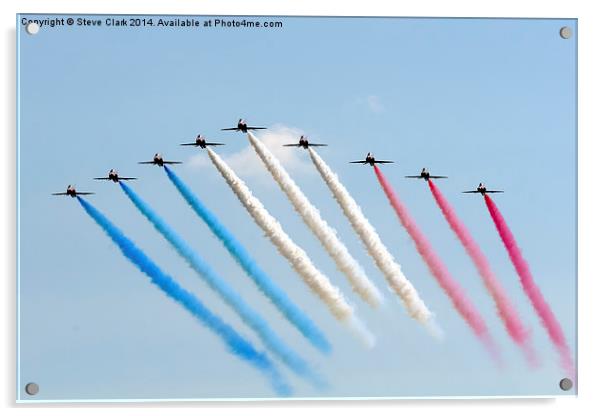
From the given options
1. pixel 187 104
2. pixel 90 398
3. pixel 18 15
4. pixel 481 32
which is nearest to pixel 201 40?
pixel 187 104

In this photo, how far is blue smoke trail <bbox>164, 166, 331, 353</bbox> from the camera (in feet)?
69.7

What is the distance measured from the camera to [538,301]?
21406 mm

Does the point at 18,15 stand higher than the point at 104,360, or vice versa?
the point at 18,15

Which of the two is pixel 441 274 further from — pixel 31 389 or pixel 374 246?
pixel 31 389

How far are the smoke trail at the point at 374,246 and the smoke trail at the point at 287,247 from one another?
833 mm

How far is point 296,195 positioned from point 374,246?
152cm

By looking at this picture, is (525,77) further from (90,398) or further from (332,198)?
(90,398)

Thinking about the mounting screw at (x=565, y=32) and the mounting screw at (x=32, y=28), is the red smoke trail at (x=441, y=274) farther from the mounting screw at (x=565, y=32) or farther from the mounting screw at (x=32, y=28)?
the mounting screw at (x=32, y=28)

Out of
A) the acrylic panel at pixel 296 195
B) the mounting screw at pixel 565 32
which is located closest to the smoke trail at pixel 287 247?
the acrylic panel at pixel 296 195

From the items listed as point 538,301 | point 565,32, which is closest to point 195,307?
point 538,301

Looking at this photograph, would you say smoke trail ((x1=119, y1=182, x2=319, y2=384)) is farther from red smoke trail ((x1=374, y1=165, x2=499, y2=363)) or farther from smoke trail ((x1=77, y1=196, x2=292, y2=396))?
red smoke trail ((x1=374, y1=165, x2=499, y2=363))

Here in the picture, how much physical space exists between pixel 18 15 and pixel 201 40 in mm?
2866

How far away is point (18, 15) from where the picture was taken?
20875 millimetres

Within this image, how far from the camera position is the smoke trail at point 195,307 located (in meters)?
21.1
